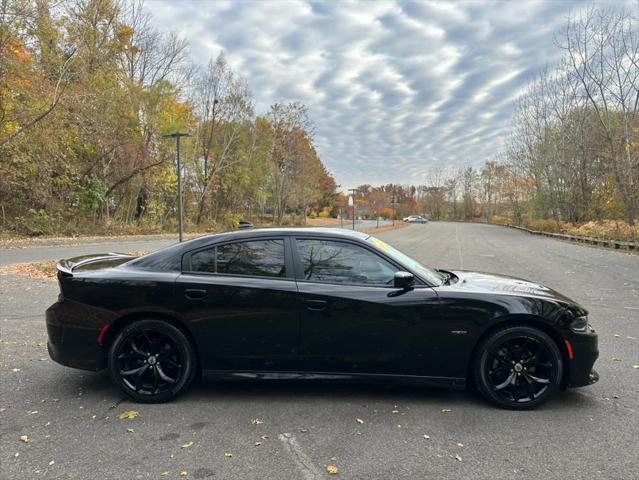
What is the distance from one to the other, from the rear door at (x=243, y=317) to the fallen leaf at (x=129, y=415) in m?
0.62

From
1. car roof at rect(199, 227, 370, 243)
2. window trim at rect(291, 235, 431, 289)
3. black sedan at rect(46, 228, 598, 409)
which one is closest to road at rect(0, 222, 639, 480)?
black sedan at rect(46, 228, 598, 409)

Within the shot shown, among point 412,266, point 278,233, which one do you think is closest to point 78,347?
point 278,233

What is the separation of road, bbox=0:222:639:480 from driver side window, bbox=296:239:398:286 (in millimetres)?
1027

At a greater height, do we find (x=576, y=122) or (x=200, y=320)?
(x=576, y=122)

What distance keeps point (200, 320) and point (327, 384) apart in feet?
3.99

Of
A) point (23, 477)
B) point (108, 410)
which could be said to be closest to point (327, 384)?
point (108, 410)

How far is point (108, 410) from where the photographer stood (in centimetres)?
344

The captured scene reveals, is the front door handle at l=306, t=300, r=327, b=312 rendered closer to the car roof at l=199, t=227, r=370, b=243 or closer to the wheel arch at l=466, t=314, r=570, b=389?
the car roof at l=199, t=227, r=370, b=243

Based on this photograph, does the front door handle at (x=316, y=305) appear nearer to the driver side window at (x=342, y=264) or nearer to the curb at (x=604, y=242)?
the driver side window at (x=342, y=264)

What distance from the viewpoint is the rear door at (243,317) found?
352 cm

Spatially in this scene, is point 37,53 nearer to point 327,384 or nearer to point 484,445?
point 327,384

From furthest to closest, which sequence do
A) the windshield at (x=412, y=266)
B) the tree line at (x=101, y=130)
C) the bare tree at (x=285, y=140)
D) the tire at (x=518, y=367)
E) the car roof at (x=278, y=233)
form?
the bare tree at (x=285, y=140) → the tree line at (x=101, y=130) → the car roof at (x=278, y=233) → the windshield at (x=412, y=266) → the tire at (x=518, y=367)

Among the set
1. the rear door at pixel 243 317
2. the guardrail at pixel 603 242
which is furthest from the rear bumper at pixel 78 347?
the guardrail at pixel 603 242

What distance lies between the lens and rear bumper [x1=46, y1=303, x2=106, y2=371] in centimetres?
360
